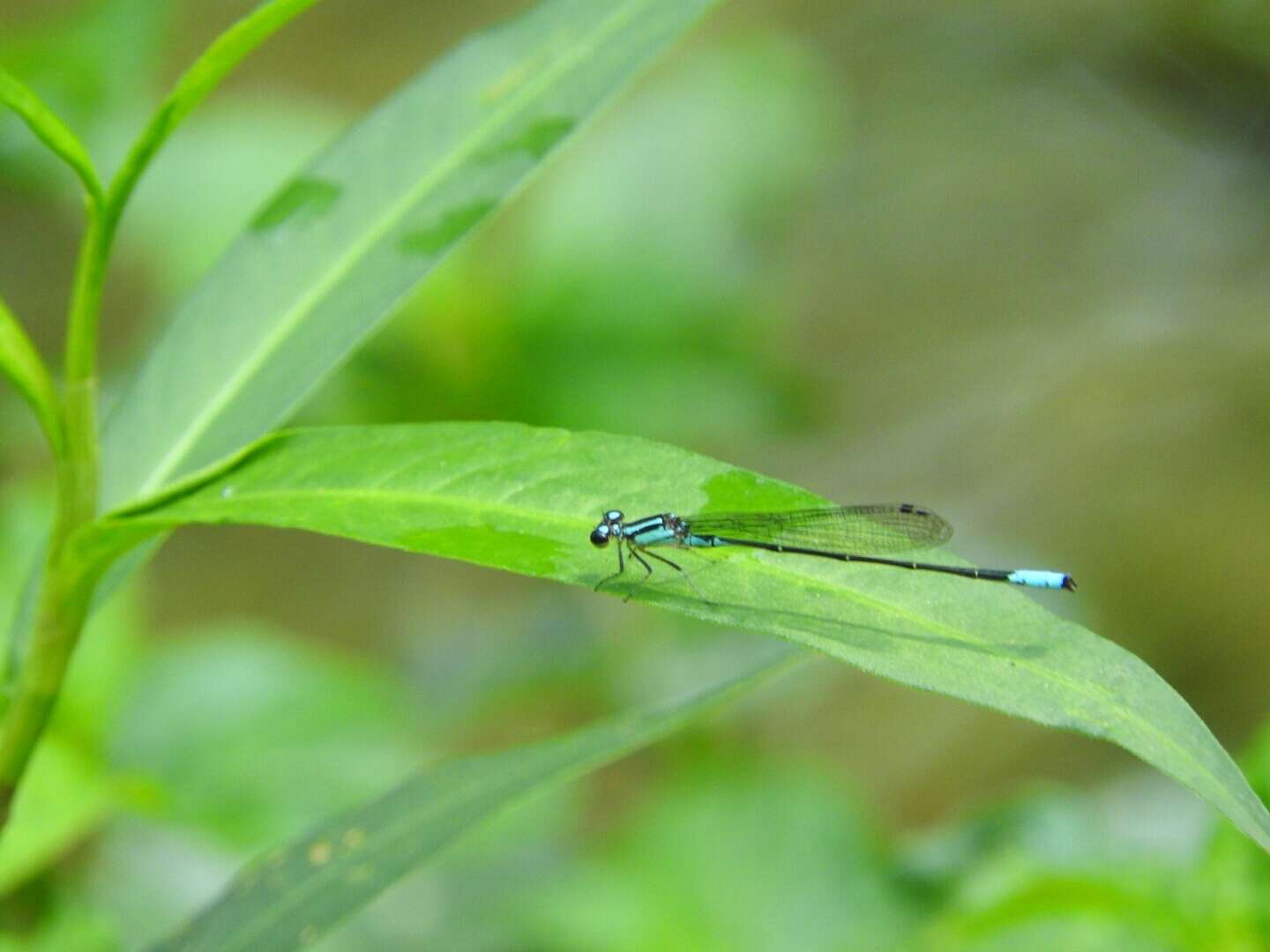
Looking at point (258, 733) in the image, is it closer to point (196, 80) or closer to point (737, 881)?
point (737, 881)

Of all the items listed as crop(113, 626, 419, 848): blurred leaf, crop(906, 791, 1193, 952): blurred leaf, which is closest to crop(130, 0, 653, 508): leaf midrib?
crop(113, 626, 419, 848): blurred leaf

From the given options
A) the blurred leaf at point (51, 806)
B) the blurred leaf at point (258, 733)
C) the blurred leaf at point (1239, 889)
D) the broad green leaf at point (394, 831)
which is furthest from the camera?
the blurred leaf at point (258, 733)

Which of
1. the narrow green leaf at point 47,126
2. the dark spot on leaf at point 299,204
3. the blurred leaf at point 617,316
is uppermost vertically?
the blurred leaf at point 617,316

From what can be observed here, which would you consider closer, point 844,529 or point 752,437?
point 844,529

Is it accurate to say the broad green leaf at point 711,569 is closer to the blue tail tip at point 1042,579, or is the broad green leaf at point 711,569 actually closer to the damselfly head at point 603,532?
the damselfly head at point 603,532

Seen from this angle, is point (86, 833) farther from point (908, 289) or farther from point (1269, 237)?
point (1269, 237)

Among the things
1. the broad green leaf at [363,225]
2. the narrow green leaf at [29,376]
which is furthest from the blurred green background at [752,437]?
the narrow green leaf at [29,376]

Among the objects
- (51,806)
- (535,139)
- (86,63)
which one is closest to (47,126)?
(535,139)
